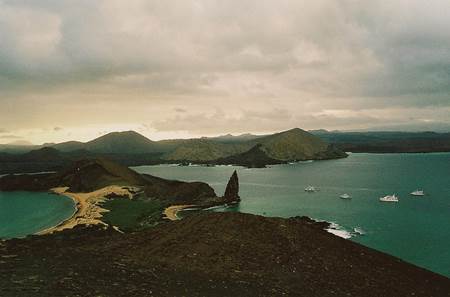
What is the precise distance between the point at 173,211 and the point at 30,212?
1464 inches

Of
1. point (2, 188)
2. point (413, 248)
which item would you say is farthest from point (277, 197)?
point (2, 188)

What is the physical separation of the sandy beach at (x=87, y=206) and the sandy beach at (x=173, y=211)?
1345 centimetres

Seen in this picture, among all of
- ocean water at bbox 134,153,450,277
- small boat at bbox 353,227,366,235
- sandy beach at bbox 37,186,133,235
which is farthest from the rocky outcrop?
small boat at bbox 353,227,366,235

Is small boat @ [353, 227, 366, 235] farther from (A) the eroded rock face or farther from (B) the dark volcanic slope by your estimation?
(A) the eroded rock face

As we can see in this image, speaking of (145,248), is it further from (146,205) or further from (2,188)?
(2,188)

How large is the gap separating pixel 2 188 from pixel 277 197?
102907 mm

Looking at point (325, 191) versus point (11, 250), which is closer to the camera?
point (11, 250)

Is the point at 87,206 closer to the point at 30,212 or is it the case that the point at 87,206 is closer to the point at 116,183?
the point at 30,212

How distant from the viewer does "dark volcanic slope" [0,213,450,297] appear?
25.4 m

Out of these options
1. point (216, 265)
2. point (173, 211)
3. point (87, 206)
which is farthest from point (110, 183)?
point (216, 265)

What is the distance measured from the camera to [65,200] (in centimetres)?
12888

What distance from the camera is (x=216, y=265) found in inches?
1291

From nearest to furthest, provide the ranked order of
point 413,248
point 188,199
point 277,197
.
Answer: point 413,248, point 188,199, point 277,197

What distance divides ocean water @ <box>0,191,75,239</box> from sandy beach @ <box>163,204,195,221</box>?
20869 millimetres
